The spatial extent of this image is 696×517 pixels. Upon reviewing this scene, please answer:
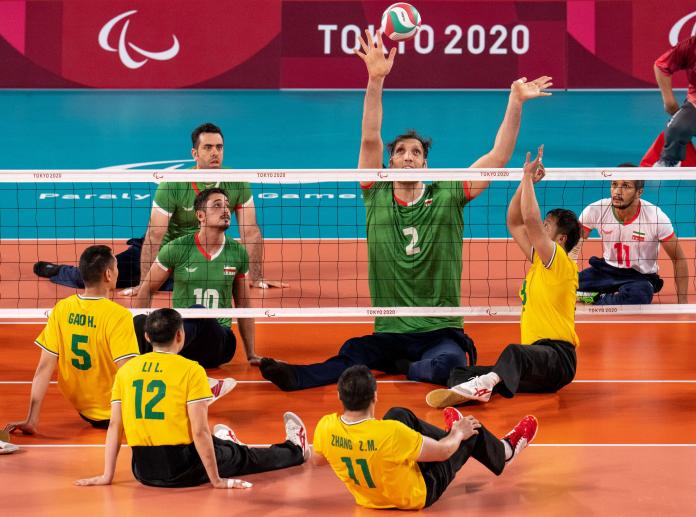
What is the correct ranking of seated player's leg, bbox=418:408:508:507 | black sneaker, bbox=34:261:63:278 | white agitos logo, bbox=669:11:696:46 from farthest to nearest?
white agitos logo, bbox=669:11:696:46
black sneaker, bbox=34:261:63:278
seated player's leg, bbox=418:408:508:507

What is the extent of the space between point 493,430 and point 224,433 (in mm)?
1967

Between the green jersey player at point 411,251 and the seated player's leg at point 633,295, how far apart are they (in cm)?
228

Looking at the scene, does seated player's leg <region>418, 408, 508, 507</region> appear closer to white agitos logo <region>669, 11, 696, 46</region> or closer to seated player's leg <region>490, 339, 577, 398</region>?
Answer: seated player's leg <region>490, 339, 577, 398</region>

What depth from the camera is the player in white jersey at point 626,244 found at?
39.1 feet

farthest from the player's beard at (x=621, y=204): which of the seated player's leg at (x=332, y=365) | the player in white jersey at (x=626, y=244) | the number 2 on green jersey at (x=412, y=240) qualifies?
the seated player's leg at (x=332, y=365)

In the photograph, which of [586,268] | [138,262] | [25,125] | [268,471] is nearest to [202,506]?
[268,471]

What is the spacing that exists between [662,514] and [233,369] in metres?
4.28

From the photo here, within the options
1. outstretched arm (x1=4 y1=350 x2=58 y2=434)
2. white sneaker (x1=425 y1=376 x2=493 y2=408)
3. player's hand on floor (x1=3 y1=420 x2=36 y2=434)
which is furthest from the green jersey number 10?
white sneaker (x1=425 y1=376 x2=493 y2=408)

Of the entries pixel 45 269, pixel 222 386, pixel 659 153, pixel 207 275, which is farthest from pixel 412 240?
pixel 659 153

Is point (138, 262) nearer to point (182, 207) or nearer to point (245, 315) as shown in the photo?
point (182, 207)

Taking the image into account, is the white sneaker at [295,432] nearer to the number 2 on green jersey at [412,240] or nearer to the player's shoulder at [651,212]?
the number 2 on green jersey at [412,240]

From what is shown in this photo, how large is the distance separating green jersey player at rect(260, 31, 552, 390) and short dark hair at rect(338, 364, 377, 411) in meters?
2.96

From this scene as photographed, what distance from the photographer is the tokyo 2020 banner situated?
22578mm

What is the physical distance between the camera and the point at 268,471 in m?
8.05
